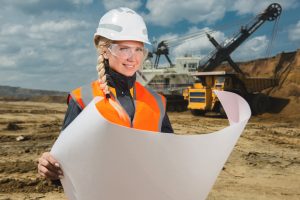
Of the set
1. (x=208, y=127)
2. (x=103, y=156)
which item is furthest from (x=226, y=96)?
(x=208, y=127)

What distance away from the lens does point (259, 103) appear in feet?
57.3

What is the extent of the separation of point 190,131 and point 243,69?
1780 centimetres

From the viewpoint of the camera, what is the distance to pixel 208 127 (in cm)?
1302

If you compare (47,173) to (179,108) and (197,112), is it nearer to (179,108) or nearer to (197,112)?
(197,112)

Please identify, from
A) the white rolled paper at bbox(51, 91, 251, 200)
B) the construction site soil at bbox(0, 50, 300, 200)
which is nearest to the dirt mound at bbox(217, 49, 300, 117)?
the construction site soil at bbox(0, 50, 300, 200)

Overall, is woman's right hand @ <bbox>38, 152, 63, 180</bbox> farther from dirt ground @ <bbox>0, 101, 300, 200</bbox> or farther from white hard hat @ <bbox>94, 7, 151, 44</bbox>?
dirt ground @ <bbox>0, 101, 300, 200</bbox>

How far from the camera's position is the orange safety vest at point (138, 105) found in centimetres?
145

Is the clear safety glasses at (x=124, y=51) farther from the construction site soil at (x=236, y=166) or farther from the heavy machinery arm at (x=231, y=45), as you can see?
the heavy machinery arm at (x=231, y=45)

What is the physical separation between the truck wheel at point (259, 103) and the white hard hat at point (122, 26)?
1629cm

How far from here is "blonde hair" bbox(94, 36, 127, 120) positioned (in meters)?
1.50

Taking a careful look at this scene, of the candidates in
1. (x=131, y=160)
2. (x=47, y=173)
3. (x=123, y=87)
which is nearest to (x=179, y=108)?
(x=123, y=87)

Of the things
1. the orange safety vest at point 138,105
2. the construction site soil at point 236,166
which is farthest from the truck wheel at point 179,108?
the orange safety vest at point 138,105

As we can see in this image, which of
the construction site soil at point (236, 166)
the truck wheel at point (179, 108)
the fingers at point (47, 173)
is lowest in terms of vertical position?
the truck wheel at point (179, 108)

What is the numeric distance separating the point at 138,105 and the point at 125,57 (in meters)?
0.23
